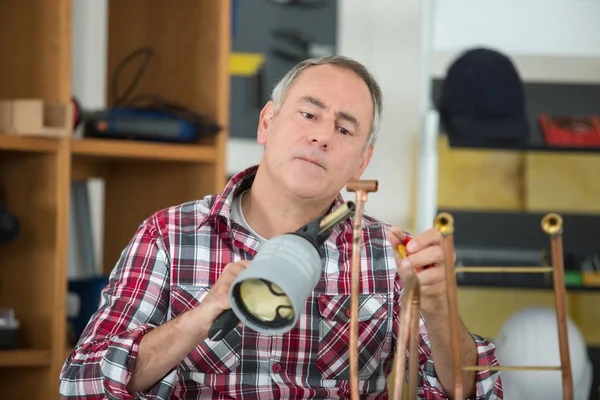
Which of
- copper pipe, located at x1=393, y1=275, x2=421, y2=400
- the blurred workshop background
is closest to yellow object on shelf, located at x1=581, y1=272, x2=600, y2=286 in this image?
the blurred workshop background

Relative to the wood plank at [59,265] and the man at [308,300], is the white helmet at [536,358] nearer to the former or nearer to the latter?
the man at [308,300]

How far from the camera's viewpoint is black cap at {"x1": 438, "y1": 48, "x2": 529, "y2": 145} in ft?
10.6

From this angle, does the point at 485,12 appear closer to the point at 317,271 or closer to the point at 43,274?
the point at 43,274

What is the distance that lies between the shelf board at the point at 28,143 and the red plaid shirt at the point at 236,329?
1.85 ft

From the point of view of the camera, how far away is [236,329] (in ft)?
5.00

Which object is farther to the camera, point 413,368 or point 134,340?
point 134,340

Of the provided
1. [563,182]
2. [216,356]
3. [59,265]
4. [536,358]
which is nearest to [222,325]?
[216,356]

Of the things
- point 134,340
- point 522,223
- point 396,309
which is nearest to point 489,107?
point 522,223

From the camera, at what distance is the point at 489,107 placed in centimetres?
325

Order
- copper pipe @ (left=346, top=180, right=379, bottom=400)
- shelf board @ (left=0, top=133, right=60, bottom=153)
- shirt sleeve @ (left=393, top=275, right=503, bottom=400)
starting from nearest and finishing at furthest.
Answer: copper pipe @ (left=346, top=180, right=379, bottom=400)
shirt sleeve @ (left=393, top=275, right=503, bottom=400)
shelf board @ (left=0, top=133, right=60, bottom=153)

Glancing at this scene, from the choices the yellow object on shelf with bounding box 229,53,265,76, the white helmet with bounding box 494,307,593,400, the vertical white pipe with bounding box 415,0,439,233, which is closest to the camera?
the white helmet with bounding box 494,307,593,400

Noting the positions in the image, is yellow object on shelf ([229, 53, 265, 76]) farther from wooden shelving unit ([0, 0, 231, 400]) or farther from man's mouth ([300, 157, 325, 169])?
man's mouth ([300, 157, 325, 169])

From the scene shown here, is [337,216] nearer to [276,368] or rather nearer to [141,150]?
[276,368]

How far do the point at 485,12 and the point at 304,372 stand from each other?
2.44 m
